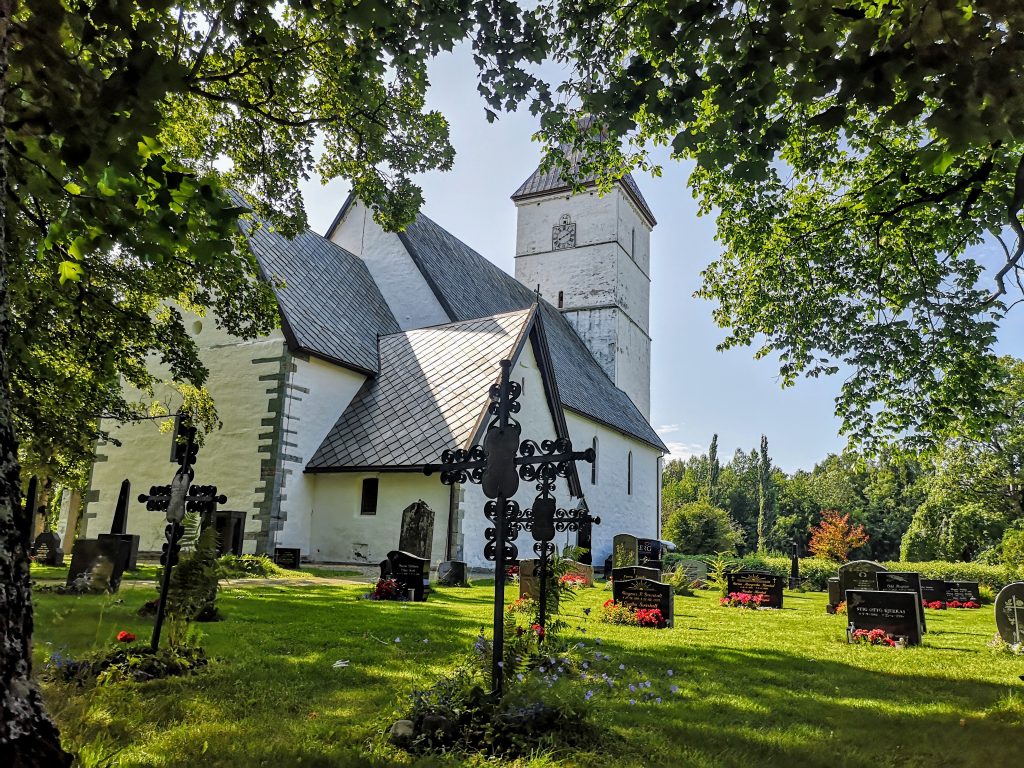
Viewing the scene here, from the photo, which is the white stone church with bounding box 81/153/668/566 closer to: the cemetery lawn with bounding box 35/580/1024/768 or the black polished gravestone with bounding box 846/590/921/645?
the cemetery lawn with bounding box 35/580/1024/768

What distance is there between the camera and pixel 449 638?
728cm

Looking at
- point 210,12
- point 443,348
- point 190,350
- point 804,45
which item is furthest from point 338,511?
point 804,45

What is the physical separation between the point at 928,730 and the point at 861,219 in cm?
863

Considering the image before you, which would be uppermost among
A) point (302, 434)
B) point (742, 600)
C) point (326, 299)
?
point (326, 299)

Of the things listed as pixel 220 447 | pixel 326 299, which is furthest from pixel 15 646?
pixel 326 299

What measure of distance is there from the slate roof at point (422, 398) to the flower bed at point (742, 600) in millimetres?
6813

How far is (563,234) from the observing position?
3541cm

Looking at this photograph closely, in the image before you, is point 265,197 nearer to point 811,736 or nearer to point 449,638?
point 449,638

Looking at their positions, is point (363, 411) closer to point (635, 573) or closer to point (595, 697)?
point (635, 573)

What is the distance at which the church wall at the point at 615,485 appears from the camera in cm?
2467

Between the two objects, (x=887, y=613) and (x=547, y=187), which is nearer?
(x=887, y=613)

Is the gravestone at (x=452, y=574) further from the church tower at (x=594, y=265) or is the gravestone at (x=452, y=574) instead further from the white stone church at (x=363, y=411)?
the church tower at (x=594, y=265)

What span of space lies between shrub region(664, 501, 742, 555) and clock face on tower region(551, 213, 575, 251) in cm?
1762

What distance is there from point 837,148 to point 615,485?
709 inches
